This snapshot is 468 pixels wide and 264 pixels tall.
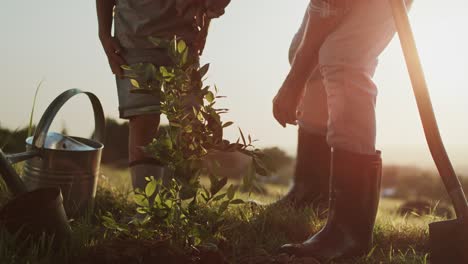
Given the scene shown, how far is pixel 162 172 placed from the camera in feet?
10.3

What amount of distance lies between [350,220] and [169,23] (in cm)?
144

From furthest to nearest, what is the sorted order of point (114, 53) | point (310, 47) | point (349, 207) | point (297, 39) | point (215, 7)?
point (297, 39) → point (114, 53) → point (215, 7) → point (310, 47) → point (349, 207)

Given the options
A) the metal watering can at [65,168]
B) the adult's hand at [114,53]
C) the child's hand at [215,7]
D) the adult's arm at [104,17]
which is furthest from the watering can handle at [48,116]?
the child's hand at [215,7]

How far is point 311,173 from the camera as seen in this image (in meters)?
3.56

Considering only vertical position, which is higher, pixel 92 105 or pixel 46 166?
pixel 92 105

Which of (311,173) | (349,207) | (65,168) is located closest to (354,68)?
(349,207)

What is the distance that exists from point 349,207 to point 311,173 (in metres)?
1.02

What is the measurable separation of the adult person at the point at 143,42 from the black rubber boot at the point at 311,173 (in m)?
0.87

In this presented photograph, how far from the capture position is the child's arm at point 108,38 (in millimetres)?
3258

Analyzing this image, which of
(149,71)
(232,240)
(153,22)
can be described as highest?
(153,22)

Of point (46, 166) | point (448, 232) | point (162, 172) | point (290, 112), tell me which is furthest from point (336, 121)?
point (46, 166)

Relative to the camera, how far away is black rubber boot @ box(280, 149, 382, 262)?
8.31 ft

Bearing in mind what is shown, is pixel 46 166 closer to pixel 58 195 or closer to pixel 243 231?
pixel 58 195

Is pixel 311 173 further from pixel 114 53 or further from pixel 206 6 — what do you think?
pixel 114 53
